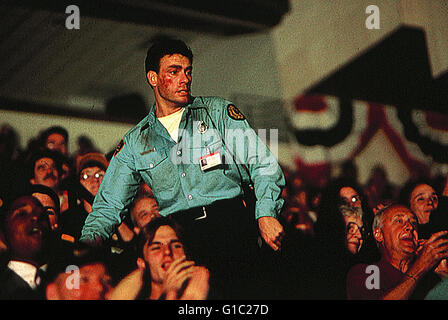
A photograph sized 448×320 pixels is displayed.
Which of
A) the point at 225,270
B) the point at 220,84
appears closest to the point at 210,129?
the point at 220,84

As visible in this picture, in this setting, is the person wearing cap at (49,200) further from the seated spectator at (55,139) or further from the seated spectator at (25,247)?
the seated spectator at (55,139)

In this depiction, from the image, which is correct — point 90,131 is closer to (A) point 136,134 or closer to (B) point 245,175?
(A) point 136,134

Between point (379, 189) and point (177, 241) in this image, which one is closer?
point (177, 241)

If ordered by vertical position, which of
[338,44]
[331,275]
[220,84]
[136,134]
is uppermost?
[338,44]

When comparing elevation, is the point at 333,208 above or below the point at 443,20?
below

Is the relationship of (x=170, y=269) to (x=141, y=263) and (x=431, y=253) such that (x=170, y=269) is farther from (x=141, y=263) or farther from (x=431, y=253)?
(x=431, y=253)

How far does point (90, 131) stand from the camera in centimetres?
284

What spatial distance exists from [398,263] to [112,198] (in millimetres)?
1691

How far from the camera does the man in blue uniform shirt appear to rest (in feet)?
8.73

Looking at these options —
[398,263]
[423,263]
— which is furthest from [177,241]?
[423,263]

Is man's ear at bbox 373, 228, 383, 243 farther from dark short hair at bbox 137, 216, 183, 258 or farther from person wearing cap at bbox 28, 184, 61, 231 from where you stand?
person wearing cap at bbox 28, 184, 61, 231

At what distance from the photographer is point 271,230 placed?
251cm

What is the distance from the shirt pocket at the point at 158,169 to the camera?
2.72 meters

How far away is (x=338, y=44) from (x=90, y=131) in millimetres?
1621
